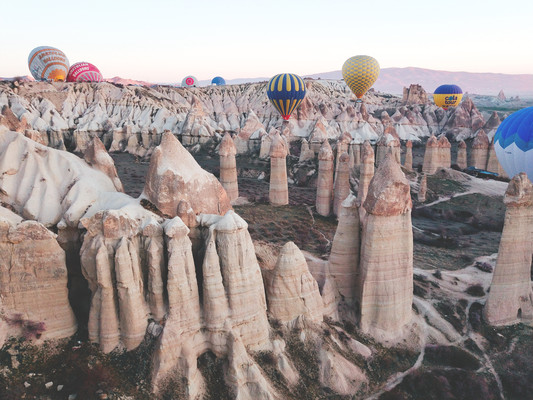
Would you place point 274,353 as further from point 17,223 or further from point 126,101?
point 126,101

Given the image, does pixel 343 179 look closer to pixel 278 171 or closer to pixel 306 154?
pixel 278 171

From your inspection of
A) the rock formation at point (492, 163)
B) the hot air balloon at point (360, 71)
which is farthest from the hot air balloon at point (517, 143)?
the hot air balloon at point (360, 71)

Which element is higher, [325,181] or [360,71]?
[360,71]

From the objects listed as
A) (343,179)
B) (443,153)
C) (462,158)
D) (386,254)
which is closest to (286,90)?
(443,153)

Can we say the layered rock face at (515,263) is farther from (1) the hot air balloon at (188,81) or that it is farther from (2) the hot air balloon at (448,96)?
(1) the hot air balloon at (188,81)

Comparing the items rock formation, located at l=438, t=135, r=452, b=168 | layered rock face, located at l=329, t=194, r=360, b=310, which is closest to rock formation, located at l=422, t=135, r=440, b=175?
rock formation, located at l=438, t=135, r=452, b=168

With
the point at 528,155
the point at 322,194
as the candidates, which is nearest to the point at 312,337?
the point at 322,194
